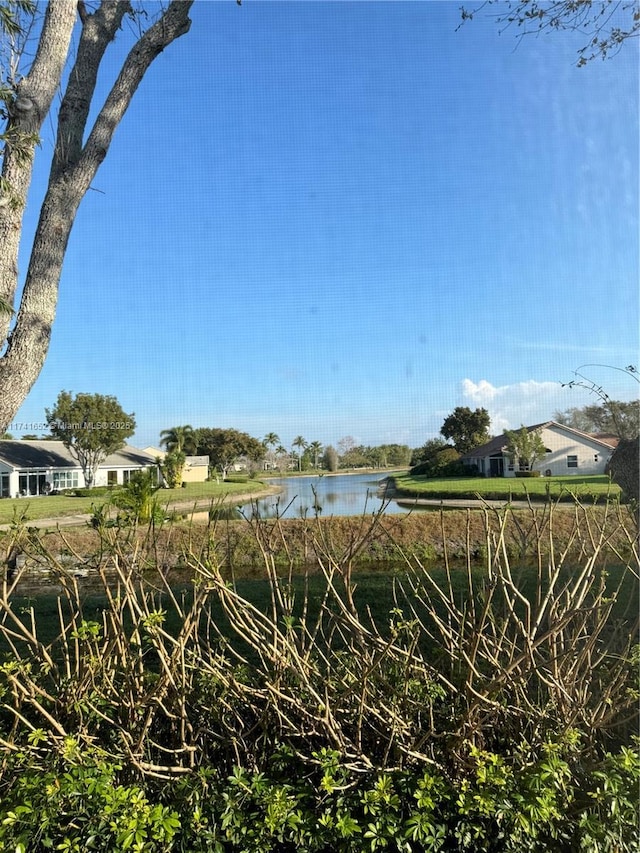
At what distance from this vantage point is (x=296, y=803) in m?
1.35

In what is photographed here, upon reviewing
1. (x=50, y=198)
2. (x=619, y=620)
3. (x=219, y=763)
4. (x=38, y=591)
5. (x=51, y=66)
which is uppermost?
(x=51, y=66)

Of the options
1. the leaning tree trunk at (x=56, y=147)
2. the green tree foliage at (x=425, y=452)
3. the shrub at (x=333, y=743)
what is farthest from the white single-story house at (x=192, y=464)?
the shrub at (x=333, y=743)

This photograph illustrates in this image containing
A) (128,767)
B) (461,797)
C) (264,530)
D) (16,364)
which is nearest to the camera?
(461,797)

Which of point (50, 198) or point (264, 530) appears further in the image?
point (50, 198)

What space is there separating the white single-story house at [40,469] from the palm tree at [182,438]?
683cm

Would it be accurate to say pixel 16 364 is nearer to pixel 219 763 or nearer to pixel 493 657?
pixel 219 763

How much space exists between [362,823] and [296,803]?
0.16m

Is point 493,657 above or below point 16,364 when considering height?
below

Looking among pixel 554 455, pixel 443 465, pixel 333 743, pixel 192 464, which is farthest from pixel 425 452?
pixel 333 743

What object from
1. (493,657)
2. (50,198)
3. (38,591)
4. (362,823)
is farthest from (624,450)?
(38,591)

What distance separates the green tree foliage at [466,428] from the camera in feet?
73.2

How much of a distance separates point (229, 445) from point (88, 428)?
13953mm

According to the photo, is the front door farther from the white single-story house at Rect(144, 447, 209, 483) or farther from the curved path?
the curved path

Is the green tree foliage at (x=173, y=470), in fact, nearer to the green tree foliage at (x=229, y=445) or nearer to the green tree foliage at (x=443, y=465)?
the green tree foliage at (x=443, y=465)
